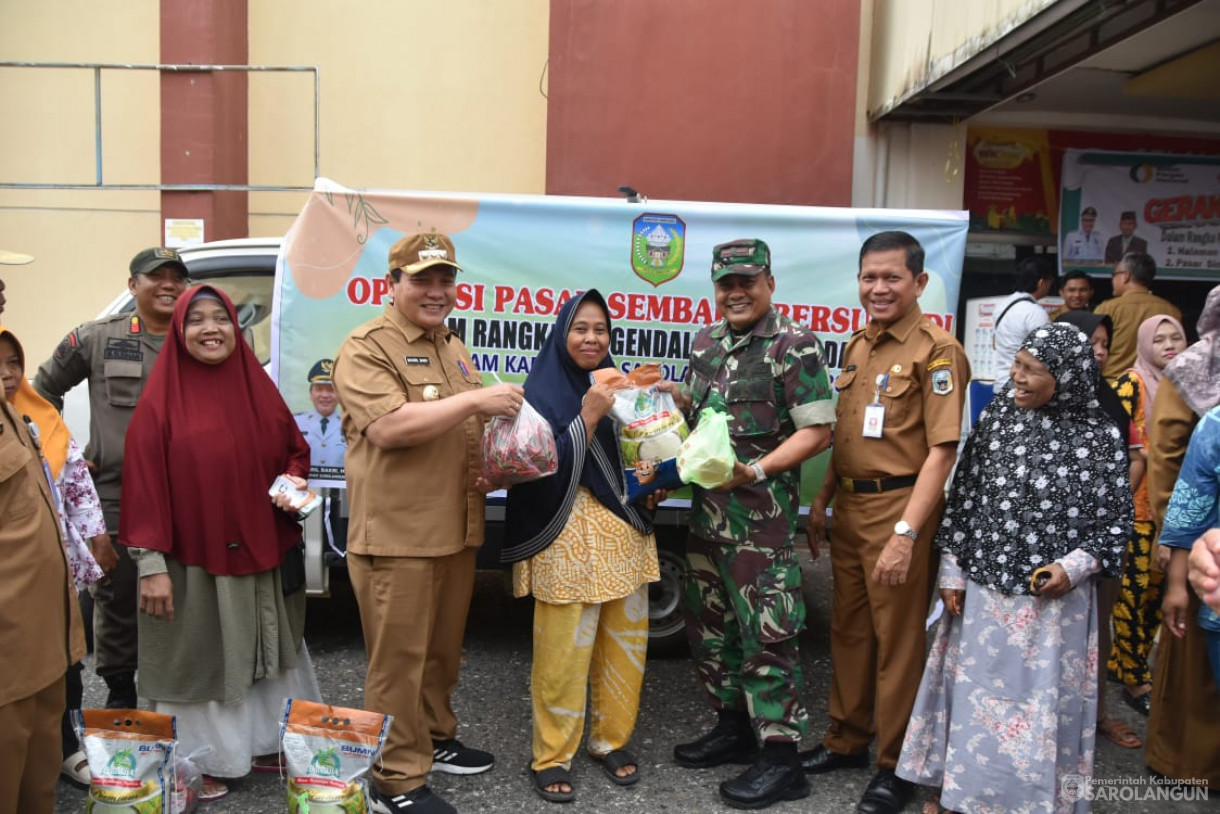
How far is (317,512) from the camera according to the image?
409 centimetres

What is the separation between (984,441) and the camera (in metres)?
2.91

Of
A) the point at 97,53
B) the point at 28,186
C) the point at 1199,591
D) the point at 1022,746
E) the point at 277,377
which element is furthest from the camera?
the point at 97,53

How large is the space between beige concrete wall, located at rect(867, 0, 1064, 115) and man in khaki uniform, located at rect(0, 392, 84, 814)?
4838 mm

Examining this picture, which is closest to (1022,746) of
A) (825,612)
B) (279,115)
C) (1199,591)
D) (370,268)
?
(1199,591)

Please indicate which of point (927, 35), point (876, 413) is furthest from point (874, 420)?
point (927, 35)

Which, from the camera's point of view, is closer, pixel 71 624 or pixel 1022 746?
pixel 71 624

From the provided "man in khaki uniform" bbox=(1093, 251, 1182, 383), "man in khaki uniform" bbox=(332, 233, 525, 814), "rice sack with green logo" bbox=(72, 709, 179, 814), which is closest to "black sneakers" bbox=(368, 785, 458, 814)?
"man in khaki uniform" bbox=(332, 233, 525, 814)

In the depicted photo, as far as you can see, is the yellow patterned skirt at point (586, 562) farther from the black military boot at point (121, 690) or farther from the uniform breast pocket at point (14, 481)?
the black military boot at point (121, 690)

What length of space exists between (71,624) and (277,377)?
166 cm

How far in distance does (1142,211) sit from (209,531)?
747 centimetres

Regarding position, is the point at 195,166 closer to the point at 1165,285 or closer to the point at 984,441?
the point at 984,441

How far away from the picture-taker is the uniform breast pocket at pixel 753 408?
10.4ft

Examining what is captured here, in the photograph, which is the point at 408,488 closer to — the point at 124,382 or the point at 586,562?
the point at 586,562

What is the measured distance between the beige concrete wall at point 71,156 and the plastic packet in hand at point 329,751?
5869mm
